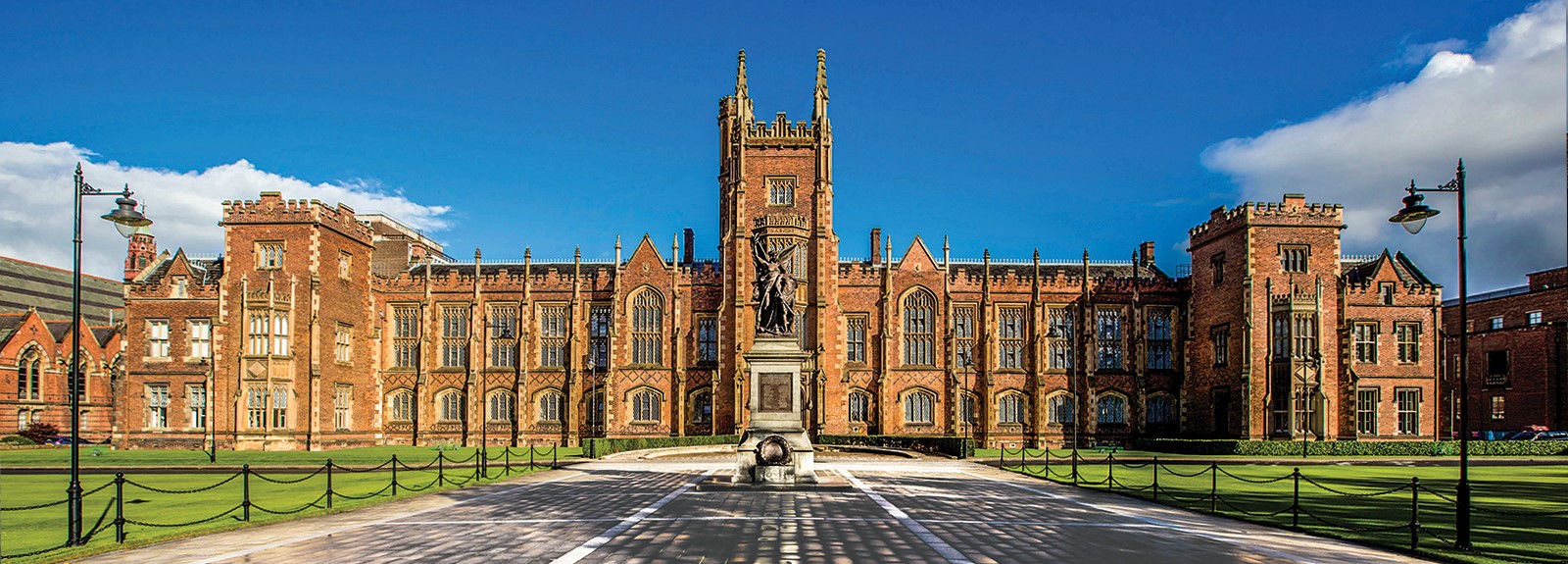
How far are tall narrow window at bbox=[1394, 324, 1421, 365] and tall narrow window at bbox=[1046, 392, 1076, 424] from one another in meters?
16.6

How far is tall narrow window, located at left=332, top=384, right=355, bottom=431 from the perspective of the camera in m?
A: 55.3

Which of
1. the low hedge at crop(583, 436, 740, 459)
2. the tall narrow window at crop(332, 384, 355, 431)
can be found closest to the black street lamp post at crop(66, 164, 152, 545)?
the low hedge at crop(583, 436, 740, 459)

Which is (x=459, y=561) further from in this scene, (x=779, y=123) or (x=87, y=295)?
(x=87, y=295)

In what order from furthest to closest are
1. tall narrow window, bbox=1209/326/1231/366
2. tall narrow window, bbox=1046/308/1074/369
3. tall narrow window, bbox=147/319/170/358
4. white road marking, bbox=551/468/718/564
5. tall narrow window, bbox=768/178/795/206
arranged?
tall narrow window, bbox=1046/308/1074/369 → tall narrow window, bbox=768/178/795/206 → tall narrow window, bbox=147/319/170/358 → tall narrow window, bbox=1209/326/1231/366 → white road marking, bbox=551/468/718/564

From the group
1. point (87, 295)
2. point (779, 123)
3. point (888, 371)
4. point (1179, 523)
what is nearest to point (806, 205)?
point (779, 123)

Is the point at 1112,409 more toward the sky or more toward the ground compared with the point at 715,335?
more toward the ground

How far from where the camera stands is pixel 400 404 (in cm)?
5994

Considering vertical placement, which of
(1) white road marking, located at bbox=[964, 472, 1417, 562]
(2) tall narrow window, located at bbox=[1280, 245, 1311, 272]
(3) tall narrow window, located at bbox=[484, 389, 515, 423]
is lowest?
(3) tall narrow window, located at bbox=[484, 389, 515, 423]

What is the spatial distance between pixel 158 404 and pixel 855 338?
121ft

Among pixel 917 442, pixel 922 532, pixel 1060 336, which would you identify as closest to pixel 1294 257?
pixel 1060 336

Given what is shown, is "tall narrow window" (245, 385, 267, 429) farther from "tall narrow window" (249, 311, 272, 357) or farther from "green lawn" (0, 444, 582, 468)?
"green lawn" (0, 444, 582, 468)

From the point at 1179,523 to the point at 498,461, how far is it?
2876 cm

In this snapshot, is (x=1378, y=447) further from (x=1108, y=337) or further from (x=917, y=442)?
(x=917, y=442)

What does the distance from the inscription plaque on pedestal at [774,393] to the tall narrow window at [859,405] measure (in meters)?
30.1
